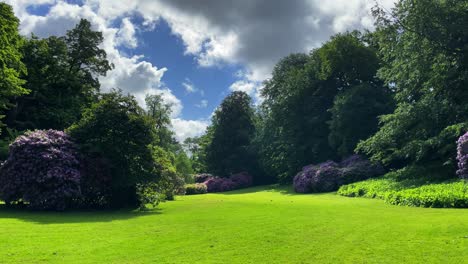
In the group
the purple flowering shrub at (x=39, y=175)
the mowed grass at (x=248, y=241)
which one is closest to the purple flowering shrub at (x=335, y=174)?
the mowed grass at (x=248, y=241)

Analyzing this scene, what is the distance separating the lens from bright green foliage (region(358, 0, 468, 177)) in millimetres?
24422

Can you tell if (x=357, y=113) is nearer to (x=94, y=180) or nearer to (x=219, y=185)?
(x=219, y=185)

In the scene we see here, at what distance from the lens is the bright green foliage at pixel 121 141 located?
20672mm

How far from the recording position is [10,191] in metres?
18.7

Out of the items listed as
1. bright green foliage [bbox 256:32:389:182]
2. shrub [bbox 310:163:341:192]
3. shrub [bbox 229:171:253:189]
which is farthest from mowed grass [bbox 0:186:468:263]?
shrub [bbox 229:171:253:189]

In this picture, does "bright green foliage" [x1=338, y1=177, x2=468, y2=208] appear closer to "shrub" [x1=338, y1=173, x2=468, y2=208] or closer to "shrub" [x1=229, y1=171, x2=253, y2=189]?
"shrub" [x1=338, y1=173, x2=468, y2=208]

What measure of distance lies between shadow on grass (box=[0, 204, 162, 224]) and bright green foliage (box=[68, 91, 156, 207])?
91.6 inches

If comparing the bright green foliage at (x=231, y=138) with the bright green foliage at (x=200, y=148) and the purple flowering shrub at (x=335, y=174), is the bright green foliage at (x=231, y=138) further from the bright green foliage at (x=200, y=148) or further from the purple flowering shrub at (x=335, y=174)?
the purple flowering shrub at (x=335, y=174)

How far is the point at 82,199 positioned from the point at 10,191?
3.36 m

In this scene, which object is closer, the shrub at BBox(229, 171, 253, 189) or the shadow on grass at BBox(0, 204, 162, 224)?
the shadow on grass at BBox(0, 204, 162, 224)

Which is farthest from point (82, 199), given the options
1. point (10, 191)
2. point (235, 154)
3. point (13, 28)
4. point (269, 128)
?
point (235, 154)

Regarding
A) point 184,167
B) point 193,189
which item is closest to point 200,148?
point 184,167

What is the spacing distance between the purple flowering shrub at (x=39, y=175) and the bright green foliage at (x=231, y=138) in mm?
39287

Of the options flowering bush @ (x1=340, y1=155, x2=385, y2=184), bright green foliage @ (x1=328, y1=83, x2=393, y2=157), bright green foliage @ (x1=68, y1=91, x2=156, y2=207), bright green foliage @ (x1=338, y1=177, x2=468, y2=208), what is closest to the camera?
bright green foliage @ (x1=338, y1=177, x2=468, y2=208)
